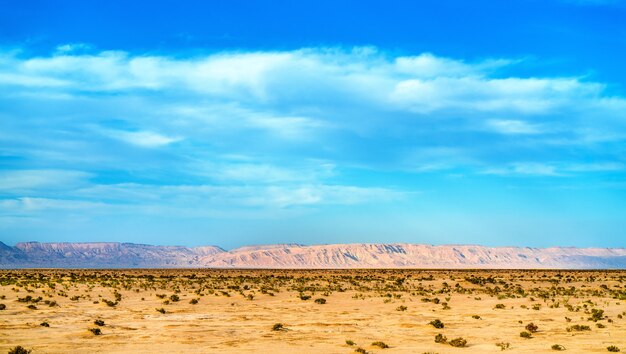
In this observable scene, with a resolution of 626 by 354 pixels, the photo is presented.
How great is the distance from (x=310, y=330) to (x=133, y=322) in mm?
8280

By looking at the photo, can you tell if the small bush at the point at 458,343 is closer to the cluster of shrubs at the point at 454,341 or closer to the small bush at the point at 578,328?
the cluster of shrubs at the point at 454,341

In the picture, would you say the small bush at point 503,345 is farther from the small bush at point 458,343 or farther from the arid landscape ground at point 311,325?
the small bush at point 458,343

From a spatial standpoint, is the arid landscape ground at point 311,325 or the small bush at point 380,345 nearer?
the small bush at point 380,345

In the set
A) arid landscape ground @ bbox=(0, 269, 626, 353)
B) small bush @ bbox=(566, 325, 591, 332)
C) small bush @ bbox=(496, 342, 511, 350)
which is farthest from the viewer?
small bush @ bbox=(566, 325, 591, 332)

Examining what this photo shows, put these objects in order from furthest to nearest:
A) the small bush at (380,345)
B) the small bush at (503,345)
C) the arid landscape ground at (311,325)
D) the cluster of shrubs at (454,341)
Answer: the cluster of shrubs at (454,341) → the arid landscape ground at (311,325) → the small bush at (380,345) → the small bush at (503,345)

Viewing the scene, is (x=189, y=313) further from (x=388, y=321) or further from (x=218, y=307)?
(x=388, y=321)

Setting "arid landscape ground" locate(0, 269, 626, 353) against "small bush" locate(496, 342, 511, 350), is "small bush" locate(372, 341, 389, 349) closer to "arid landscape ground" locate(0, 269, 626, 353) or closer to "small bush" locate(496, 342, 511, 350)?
"arid landscape ground" locate(0, 269, 626, 353)

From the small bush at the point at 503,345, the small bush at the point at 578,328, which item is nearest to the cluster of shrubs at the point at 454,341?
the small bush at the point at 503,345

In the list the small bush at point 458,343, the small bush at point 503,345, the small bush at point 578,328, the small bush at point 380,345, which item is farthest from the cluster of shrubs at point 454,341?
the small bush at point 578,328

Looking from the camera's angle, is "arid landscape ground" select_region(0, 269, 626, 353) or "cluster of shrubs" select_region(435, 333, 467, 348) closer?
"arid landscape ground" select_region(0, 269, 626, 353)

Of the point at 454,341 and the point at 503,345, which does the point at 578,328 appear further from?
the point at 454,341

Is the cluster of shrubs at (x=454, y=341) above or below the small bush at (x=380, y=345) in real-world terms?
above

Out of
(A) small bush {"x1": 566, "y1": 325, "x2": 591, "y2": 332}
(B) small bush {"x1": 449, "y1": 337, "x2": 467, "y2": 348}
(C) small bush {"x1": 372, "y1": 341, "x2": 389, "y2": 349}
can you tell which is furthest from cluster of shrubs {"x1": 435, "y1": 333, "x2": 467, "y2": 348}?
(A) small bush {"x1": 566, "y1": 325, "x2": 591, "y2": 332}

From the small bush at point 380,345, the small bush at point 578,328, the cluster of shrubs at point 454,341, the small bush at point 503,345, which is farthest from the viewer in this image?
the small bush at point 578,328
